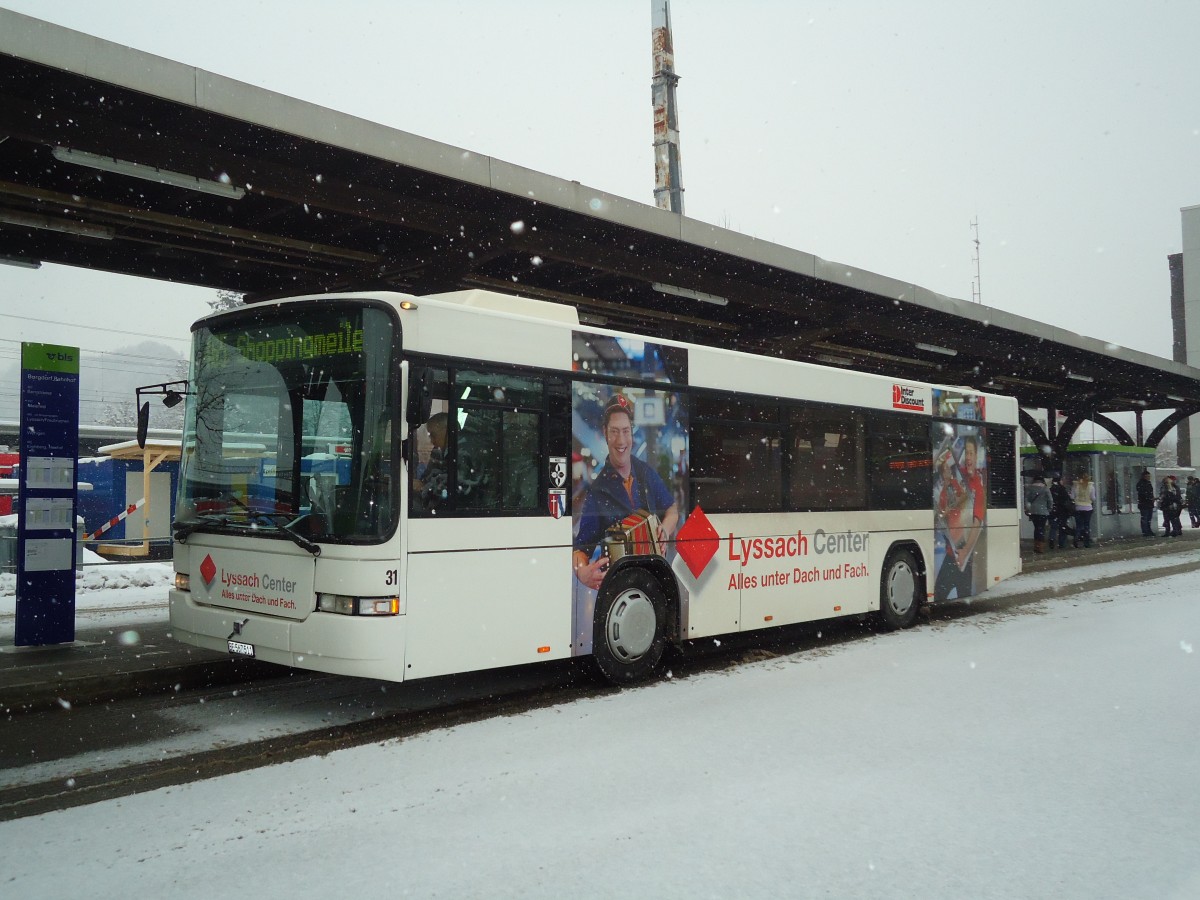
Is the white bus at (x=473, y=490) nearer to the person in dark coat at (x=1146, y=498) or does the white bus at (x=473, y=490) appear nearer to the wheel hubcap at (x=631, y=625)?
the wheel hubcap at (x=631, y=625)

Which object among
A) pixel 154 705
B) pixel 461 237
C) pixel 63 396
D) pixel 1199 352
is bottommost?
pixel 154 705

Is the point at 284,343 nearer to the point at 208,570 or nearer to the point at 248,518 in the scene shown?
the point at 248,518

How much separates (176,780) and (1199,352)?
237 feet

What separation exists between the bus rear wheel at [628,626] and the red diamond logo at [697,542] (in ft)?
1.32

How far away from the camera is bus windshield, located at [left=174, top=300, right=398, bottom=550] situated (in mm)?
6242

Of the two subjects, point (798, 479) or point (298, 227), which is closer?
point (798, 479)

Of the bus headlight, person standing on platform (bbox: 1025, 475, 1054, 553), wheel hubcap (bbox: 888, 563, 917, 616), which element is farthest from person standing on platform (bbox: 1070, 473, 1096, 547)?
the bus headlight

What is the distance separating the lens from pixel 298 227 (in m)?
11.2

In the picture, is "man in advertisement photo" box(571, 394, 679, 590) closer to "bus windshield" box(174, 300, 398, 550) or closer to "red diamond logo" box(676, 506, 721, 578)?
"red diamond logo" box(676, 506, 721, 578)

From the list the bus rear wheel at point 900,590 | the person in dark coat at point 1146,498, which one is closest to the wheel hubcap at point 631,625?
the bus rear wheel at point 900,590

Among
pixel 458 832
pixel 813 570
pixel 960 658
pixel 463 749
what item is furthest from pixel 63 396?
pixel 960 658

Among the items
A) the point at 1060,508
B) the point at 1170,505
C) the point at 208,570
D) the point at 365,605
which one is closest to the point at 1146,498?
the point at 1170,505

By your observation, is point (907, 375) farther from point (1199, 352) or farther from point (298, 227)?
point (1199, 352)

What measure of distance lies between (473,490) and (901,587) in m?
6.48
